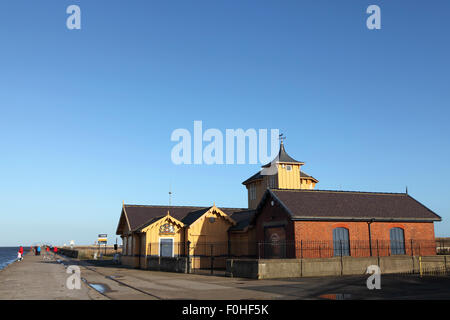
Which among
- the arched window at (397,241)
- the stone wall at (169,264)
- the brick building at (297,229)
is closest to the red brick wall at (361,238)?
the brick building at (297,229)

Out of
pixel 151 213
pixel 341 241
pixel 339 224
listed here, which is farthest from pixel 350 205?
pixel 151 213

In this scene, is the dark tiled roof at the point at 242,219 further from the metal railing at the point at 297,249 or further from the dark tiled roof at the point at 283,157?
the dark tiled roof at the point at 283,157

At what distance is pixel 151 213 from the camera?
43.5 m

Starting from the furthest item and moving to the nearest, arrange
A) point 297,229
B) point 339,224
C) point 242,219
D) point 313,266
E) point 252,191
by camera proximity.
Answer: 1. point 252,191
2. point 242,219
3. point 339,224
4. point 297,229
5. point 313,266

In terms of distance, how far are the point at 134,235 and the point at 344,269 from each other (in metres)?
21.2

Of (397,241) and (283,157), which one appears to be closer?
(397,241)

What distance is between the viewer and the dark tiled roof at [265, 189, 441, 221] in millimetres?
31438

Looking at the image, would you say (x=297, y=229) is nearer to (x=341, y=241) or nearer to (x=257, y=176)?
(x=341, y=241)

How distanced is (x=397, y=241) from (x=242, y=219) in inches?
545

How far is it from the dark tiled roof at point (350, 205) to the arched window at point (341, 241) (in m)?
1.11

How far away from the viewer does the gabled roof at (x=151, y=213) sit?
4128 centimetres

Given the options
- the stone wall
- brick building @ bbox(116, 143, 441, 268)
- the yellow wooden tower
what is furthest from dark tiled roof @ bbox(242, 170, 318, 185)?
the stone wall
